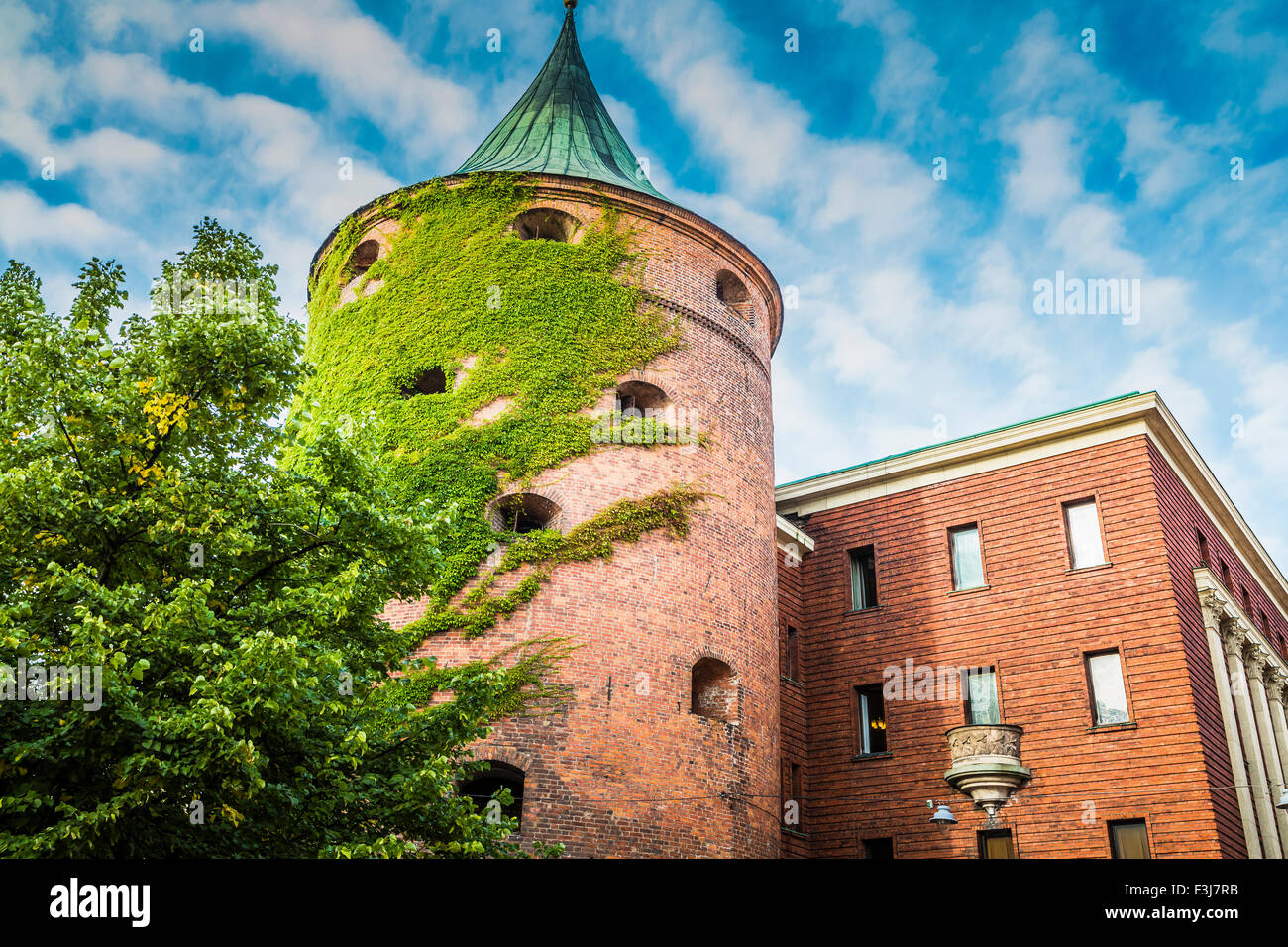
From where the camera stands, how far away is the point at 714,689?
20.8m

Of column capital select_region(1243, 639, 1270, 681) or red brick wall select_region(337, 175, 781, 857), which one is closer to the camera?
red brick wall select_region(337, 175, 781, 857)

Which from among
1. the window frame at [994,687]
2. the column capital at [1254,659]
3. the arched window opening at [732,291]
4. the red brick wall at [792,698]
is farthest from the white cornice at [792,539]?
the column capital at [1254,659]

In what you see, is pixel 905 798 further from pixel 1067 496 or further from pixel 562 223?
pixel 562 223

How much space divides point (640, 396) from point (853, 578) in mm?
7750

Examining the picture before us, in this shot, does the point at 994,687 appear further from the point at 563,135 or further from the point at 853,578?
the point at 563,135

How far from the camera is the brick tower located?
18.5 meters

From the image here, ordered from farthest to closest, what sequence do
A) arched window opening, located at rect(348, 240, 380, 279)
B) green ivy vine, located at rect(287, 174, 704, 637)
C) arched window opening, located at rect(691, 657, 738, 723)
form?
1. arched window opening, located at rect(348, 240, 380, 279)
2. arched window opening, located at rect(691, 657, 738, 723)
3. green ivy vine, located at rect(287, 174, 704, 637)

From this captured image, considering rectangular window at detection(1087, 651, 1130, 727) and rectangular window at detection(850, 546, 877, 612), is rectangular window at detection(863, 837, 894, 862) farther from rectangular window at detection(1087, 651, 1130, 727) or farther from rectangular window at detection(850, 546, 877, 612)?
rectangular window at detection(850, 546, 877, 612)

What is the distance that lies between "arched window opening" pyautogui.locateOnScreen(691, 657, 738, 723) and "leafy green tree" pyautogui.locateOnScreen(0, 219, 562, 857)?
766 cm

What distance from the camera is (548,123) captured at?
2773 centimetres

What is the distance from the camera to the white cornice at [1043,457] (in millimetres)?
23828

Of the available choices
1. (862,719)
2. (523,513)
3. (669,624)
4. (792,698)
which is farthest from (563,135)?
(862,719)

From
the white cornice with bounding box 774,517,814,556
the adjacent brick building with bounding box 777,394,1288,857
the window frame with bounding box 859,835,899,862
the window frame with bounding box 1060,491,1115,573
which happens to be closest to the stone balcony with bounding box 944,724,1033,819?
the adjacent brick building with bounding box 777,394,1288,857

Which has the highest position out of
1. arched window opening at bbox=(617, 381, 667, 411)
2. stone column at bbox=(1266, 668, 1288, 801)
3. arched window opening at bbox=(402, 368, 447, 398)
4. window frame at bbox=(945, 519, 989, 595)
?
arched window opening at bbox=(402, 368, 447, 398)
